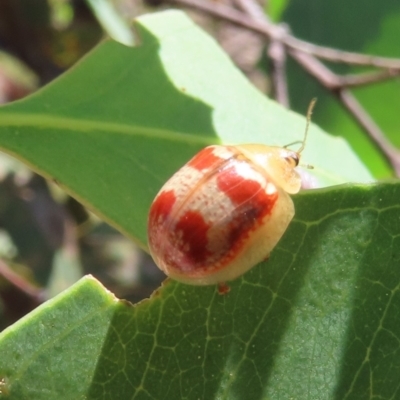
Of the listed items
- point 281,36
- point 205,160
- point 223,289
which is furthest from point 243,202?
point 281,36

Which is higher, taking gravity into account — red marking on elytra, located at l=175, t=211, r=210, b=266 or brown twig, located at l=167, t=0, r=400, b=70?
red marking on elytra, located at l=175, t=211, r=210, b=266

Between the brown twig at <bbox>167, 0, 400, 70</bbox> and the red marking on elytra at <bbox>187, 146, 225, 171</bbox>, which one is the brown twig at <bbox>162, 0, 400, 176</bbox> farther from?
the red marking on elytra at <bbox>187, 146, 225, 171</bbox>

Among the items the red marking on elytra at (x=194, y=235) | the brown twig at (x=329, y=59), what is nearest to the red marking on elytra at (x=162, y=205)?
the red marking on elytra at (x=194, y=235)

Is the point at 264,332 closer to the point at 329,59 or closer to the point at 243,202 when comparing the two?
the point at 243,202

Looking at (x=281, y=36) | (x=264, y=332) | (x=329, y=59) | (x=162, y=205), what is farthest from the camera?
(x=281, y=36)

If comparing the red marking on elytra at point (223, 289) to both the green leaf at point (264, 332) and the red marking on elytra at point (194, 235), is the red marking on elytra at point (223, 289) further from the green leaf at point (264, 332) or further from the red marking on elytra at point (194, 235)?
the red marking on elytra at point (194, 235)

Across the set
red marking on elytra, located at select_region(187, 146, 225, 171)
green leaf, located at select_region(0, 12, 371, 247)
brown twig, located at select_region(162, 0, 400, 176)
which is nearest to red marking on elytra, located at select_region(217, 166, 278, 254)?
red marking on elytra, located at select_region(187, 146, 225, 171)
